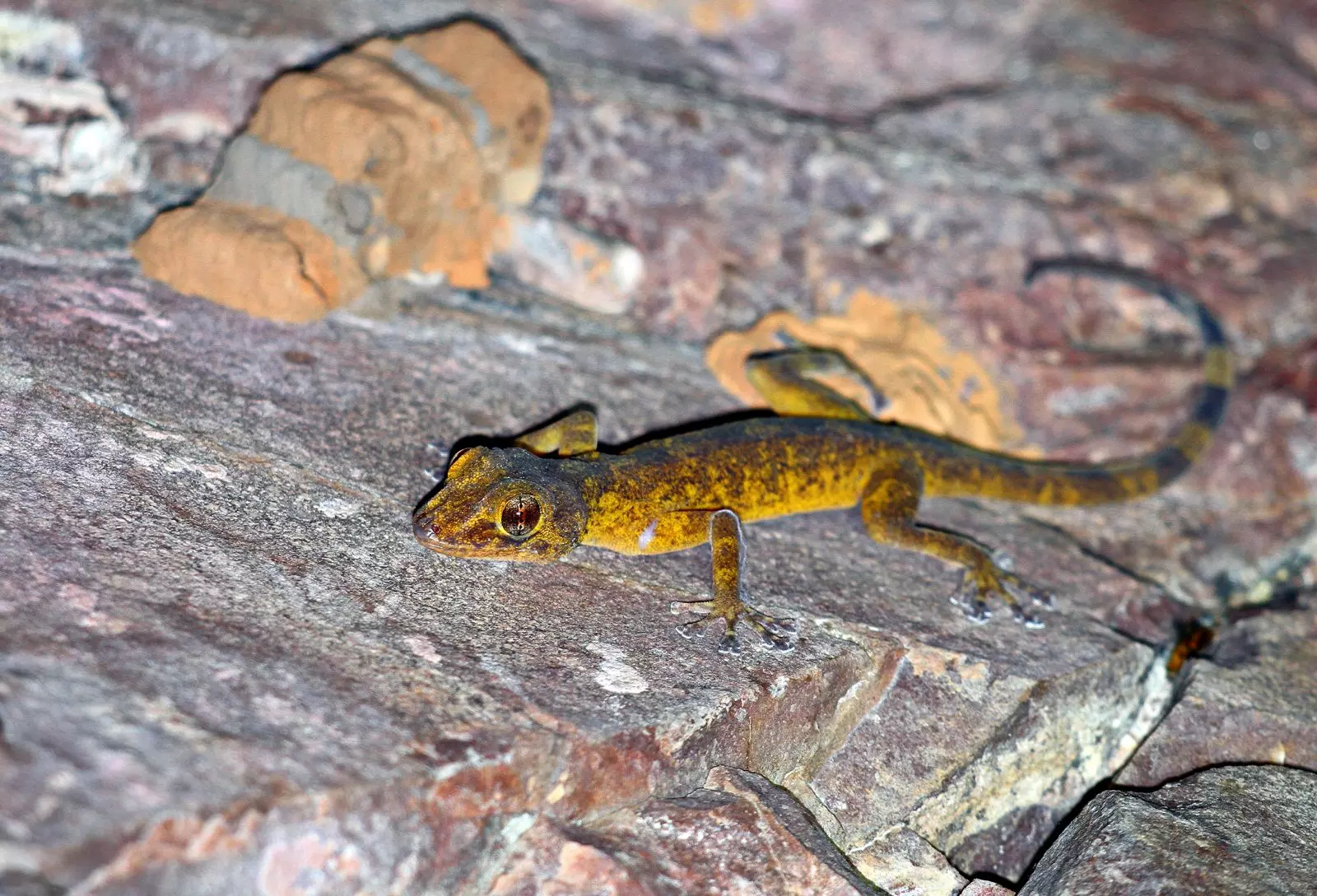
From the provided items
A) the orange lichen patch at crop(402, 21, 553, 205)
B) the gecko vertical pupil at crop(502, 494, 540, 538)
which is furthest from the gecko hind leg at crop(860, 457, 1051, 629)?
the orange lichen patch at crop(402, 21, 553, 205)

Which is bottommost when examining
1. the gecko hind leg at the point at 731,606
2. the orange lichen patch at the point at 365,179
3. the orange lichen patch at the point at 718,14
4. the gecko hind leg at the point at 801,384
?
the gecko hind leg at the point at 731,606

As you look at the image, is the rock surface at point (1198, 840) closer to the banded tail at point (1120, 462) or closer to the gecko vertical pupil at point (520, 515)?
the banded tail at point (1120, 462)

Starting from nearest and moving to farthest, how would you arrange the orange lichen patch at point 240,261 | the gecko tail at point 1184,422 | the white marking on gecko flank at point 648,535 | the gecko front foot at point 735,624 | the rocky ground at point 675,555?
the rocky ground at point 675,555 → the gecko front foot at point 735,624 → the white marking on gecko flank at point 648,535 → the orange lichen patch at point 240,261 → the gecko tail at point 1184,422

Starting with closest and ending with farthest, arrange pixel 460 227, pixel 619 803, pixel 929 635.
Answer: pixel 619 803, pixel 929 635, pixel 460 227

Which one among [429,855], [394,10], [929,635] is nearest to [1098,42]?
[394,10]

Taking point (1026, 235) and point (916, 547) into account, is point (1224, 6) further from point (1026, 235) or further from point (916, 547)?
point (916, 547)

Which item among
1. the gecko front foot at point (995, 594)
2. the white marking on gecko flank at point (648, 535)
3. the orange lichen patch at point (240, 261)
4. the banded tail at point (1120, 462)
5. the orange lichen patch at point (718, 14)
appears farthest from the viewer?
the orange lichen patch at point (718, 14)

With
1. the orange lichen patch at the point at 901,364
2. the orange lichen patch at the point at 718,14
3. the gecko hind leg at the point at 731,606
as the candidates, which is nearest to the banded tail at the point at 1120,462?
the orange lichen patch at the point at 901,364

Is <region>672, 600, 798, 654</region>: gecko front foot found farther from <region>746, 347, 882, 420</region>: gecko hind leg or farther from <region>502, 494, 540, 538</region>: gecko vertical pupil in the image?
<region>746, 347, 882, 420</region>: gecko hind leg
